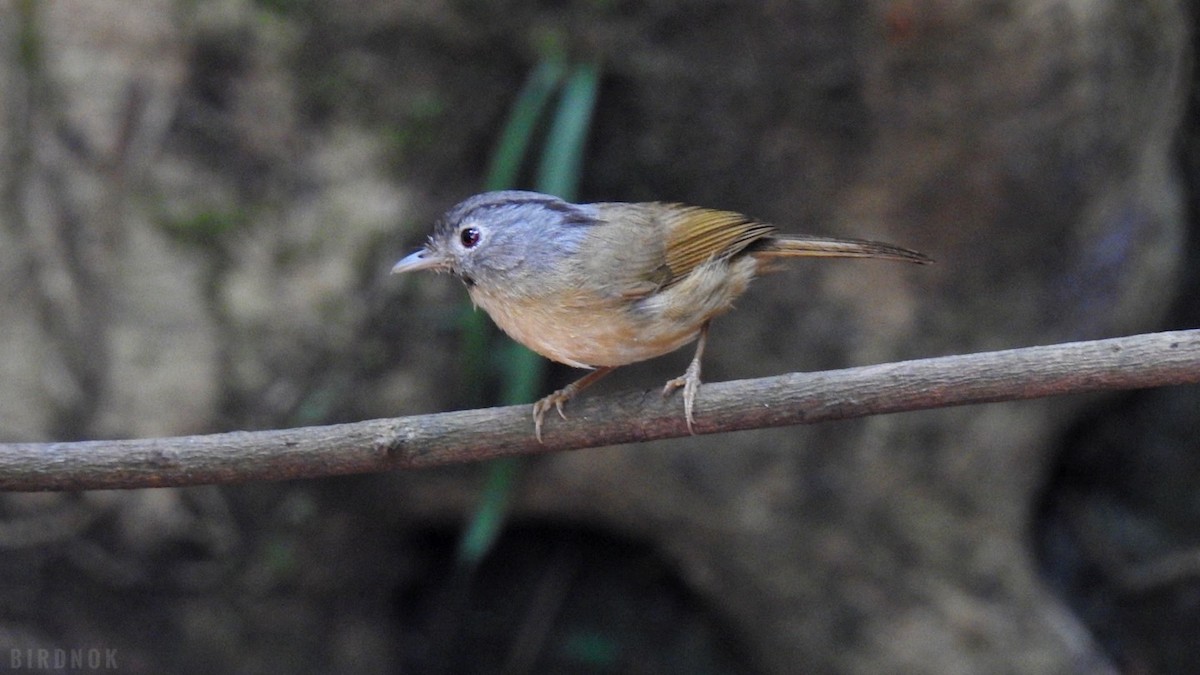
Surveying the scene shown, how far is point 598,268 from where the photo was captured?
119 inches

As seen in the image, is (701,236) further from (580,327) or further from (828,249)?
(580,327)

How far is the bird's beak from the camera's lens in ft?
10.0

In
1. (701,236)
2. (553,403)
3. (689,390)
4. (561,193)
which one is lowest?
(561,193)

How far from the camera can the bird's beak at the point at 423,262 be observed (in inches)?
120

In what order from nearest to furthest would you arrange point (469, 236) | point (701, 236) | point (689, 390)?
point (689, 390) → point (469, 236) → point (701, 236)

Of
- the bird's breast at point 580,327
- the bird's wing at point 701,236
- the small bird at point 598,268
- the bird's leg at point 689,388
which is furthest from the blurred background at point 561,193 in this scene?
the bird's leg at point 689,388

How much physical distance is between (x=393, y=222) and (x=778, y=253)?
75.7 inches

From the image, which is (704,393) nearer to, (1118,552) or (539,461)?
(539,461)

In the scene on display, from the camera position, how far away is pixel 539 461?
495cm

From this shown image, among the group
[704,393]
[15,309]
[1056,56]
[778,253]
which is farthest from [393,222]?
[1056,56]

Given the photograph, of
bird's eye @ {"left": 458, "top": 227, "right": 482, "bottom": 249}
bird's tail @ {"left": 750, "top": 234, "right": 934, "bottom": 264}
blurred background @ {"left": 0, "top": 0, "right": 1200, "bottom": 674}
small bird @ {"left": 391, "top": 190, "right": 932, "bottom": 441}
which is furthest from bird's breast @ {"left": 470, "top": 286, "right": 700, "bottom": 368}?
blurred background @ {"left": 0, "top": 0, "right": 1200, "bottom": 674}

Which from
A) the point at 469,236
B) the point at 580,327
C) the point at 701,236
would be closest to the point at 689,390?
the point at 580,327

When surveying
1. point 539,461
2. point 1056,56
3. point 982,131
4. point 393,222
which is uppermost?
point 1056,56

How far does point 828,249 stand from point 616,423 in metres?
0.81
